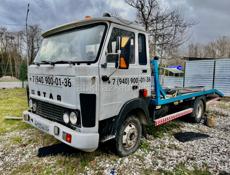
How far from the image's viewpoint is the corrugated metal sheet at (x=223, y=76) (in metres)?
10.6

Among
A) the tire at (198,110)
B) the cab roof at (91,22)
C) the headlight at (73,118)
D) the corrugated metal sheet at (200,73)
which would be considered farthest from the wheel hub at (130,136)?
the corrugated metal sheet at (200,73)

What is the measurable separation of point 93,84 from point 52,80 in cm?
79

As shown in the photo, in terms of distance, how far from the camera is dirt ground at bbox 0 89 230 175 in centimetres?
294

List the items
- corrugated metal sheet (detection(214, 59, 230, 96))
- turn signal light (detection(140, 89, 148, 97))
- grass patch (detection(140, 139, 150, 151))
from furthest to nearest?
1. corrugated metal sheet (detection(214, 59, 230, 96))
2. grass patch (detection(140, 139, 150, 151))
3. turn signal light (detection(140, 89, 148, 97))

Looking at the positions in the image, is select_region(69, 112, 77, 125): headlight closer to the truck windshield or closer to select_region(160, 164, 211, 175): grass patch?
the truck windshield

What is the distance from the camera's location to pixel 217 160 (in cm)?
329

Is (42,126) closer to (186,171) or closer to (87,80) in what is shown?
(87,80)

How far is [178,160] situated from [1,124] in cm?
484

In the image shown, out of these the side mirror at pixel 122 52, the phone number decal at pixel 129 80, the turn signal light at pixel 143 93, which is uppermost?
the side mirror at pixel 122 52

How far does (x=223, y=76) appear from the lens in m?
10.8

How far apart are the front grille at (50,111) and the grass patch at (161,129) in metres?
2.54

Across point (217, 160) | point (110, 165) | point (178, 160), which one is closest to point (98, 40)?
point (110, 165)

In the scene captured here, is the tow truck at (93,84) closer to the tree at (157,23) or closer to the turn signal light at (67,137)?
the turn signal light at (67,137)

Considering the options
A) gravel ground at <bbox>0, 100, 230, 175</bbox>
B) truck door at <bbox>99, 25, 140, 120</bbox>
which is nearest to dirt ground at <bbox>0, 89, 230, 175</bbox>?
gravel ground at <bbox>0, 100, 230, 175</bbox>
